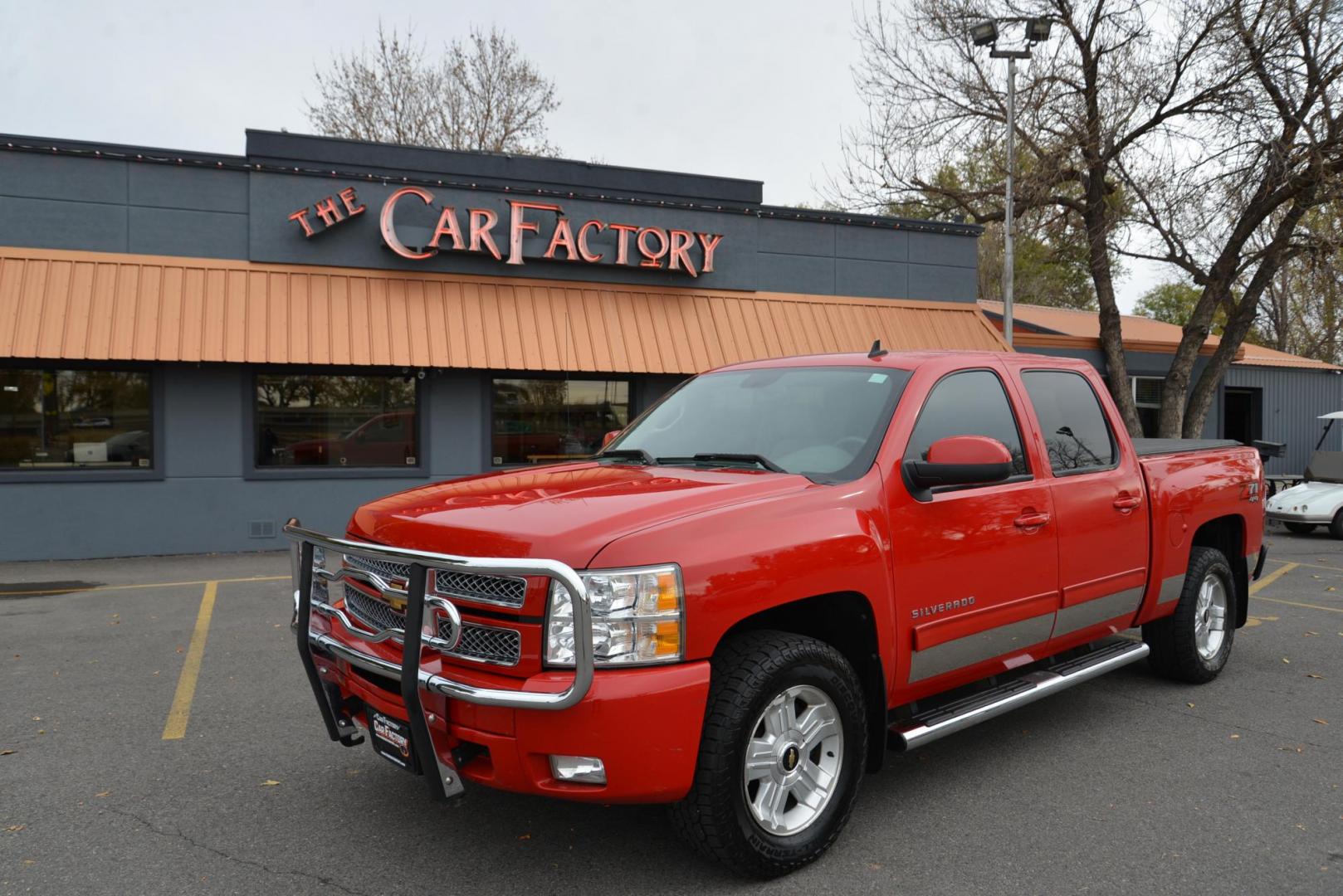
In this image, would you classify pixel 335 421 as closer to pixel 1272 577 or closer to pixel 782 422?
pixel 782 422

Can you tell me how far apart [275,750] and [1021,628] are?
373 cm

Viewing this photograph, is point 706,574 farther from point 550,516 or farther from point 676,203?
point 676,203

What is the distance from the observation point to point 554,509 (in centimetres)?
341

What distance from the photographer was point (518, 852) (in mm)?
3619

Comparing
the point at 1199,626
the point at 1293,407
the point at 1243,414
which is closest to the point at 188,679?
the point at 1199,626

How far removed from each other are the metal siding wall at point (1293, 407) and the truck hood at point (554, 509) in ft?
81.3

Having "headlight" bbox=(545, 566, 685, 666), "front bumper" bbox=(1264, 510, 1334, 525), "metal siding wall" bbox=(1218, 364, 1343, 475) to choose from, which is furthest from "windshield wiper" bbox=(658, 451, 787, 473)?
"metal siding wall" bbox=(1218, 364, 1343, 475)

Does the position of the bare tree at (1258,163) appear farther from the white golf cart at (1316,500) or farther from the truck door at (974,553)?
the truck door at (974,553)

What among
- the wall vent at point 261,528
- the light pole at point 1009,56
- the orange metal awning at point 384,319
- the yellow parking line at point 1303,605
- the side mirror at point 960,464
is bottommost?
the yellow parking line at point 1303,605

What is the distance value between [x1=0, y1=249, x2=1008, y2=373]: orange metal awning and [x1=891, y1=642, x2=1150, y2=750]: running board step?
8967mm

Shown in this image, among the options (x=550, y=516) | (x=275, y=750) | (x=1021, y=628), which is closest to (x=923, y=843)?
(x=1021, y=628)

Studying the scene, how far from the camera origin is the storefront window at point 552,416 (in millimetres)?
13398

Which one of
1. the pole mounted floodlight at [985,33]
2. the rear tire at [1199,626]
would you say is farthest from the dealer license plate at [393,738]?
the pole mounted floodlight at [985,33]

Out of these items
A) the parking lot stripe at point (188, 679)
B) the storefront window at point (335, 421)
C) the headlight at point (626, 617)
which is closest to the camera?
A: the headlight at point (626, 617)
